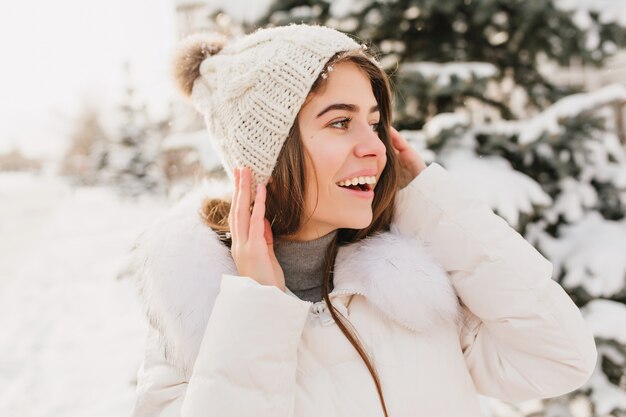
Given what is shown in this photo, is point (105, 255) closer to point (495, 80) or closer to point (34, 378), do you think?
point (34, 378)

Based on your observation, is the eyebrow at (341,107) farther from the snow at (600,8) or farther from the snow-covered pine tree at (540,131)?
the snow at (600,8)

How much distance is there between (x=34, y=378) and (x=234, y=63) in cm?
440

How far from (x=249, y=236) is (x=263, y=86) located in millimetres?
493

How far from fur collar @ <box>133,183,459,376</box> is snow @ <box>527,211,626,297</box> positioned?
129cm

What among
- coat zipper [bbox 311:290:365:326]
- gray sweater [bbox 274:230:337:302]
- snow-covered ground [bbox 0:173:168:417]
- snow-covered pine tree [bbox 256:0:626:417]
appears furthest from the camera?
snow-covered ground [bbox 0:173:168:417]

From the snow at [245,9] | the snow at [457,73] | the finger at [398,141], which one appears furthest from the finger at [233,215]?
the snow at [245,9]

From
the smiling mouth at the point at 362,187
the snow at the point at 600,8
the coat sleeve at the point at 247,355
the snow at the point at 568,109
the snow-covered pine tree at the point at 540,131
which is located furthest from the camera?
the snow at the point at 600,8

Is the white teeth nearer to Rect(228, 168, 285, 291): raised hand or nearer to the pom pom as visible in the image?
Rect(228, 168, 285, 291): raised hand

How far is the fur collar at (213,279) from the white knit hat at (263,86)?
1.02ft

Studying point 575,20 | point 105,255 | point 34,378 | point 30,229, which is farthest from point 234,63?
point 30,229

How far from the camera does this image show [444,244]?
4.99 ft

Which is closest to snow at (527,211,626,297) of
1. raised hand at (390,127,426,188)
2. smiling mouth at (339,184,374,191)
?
raised hand at (390,127,426,188)

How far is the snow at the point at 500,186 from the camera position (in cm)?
220

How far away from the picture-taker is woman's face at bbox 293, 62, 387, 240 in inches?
58.1
